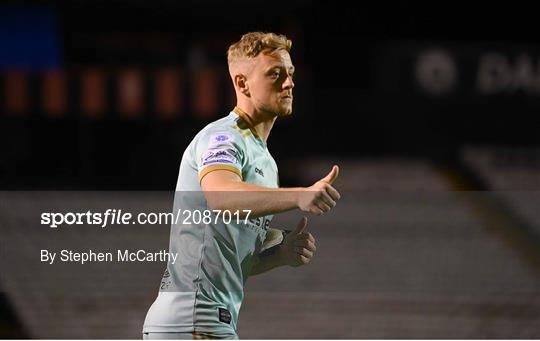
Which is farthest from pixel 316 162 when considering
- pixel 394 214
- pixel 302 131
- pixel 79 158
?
pixel 79 158

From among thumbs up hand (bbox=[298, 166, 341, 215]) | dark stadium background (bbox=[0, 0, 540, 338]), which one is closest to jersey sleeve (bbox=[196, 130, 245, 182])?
thumbs up hand (bbox=[298, 166, 341, 215])

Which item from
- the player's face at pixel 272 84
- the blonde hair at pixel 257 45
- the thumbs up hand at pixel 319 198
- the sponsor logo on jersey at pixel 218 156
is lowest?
the thumbs up hand at pixel 319 198

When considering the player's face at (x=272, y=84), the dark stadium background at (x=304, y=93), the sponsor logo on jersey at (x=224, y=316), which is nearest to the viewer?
the sponsor logo on jersey at (x=224, y=316)

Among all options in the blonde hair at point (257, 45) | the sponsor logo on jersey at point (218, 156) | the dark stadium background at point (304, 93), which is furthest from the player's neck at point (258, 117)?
the dark stadium background at point (304, 93)

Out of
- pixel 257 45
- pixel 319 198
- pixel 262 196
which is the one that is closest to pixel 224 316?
pixel 262 196

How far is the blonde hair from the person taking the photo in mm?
3139

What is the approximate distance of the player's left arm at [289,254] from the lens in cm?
315

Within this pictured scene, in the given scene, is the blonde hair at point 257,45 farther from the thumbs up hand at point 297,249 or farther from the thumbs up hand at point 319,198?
the thumbs up hand at point 319,198

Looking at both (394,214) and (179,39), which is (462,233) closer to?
(394,214)

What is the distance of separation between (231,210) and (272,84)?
554 mm

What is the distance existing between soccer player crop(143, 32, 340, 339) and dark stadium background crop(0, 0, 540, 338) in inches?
207

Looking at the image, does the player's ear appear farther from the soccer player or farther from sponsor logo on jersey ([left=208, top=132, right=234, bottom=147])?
sponsor logo on jersey ([left=208, top=132, right=234, bottom=147])

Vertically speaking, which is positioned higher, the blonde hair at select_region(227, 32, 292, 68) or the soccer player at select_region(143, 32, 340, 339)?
the blonde hair at select_region(227, 32, 292, 68)

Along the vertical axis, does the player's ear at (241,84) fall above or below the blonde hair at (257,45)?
below
